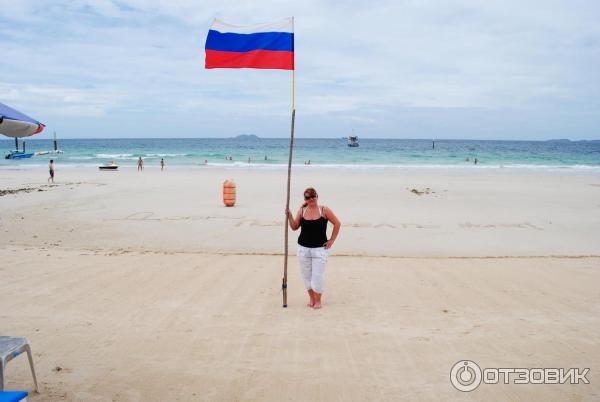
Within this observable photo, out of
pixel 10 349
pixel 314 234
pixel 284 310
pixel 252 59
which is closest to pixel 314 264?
pixel 314 234

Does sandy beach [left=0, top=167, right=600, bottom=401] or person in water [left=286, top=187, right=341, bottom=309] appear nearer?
sandy beach [left=0, top=167, right=600, bottom=401]

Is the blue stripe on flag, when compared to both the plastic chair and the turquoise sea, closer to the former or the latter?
the plastic chair

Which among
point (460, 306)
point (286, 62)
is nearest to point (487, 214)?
point (460, 306)

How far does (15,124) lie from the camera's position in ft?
16.5

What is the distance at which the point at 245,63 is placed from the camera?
655 cm

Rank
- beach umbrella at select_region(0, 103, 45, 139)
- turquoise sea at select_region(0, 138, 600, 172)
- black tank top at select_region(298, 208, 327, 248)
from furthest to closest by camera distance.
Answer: turquoise sea at select_region(0, 138, 600, 172) < black tank top at select_region(298, 208, 327, 248) < beach umbrella at select_region(0, 103, 45, 139)

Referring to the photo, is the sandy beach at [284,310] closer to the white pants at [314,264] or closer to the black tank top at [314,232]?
the white pants at [314,264]

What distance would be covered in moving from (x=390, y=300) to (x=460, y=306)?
3.16ft

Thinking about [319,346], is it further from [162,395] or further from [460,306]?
[460,306]

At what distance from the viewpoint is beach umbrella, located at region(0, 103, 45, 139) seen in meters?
4.89

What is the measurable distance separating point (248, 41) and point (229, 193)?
10.5 meters

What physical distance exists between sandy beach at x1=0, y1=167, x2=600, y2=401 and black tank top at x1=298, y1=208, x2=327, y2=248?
96 centimetres

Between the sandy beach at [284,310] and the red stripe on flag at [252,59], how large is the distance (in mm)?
3301

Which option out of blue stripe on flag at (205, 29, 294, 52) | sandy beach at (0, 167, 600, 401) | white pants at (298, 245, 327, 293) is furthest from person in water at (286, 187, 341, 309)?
blue stripe on flag at (205, 29, 294, 52)
